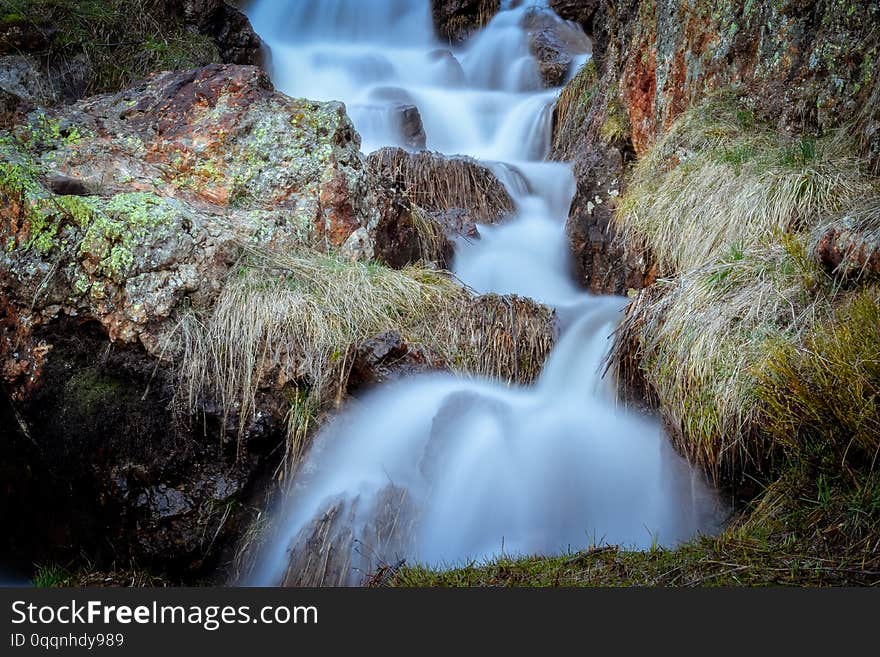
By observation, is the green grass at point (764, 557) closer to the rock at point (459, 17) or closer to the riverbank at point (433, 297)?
the riverbank at point (433, 297)

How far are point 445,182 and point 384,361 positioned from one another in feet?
10.6

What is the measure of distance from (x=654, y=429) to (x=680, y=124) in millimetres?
2848

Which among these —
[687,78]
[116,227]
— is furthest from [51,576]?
[687,78]

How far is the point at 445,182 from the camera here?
6.99 meters

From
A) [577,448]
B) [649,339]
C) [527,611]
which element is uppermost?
[527,611]

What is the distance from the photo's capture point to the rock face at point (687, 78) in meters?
4.93

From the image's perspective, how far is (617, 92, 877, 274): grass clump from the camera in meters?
4.33

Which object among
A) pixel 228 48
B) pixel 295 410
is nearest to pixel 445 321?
pixel 295 410

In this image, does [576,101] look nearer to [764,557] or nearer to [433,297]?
[433,297]

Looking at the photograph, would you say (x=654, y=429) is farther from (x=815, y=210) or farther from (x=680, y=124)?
(x=680, y=124)

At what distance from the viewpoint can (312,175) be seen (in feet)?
17.0

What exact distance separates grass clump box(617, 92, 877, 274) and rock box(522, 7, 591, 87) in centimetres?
422

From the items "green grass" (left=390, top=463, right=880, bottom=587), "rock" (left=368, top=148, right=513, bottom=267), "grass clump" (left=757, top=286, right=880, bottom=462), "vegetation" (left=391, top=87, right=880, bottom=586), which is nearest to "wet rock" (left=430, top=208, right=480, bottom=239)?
"rock" (left=368, top=148, right=513, bottom=267)

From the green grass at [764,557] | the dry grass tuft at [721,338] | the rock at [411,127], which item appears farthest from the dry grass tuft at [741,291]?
the rock at [411,127]
